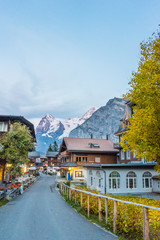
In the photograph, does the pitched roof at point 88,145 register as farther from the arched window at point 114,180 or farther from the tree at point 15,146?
the tree at point 15,146

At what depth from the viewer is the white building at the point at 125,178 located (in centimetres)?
2695

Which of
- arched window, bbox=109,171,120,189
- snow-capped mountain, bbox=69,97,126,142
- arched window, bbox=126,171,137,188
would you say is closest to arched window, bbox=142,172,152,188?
arched window, bbox=126,171,137,188

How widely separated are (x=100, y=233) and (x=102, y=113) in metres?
172

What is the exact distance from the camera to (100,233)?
7988 millimetres

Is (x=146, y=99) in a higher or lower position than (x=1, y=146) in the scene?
higher

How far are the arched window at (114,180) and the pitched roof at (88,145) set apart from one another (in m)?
20.9

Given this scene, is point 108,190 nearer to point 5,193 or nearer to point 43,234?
point 5,193

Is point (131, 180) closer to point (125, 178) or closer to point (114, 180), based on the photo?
point (125, 178)

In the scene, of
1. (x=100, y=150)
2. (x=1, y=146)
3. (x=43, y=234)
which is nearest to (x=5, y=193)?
(x=1, y=146)

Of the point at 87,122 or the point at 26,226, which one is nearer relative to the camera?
the point at 26,226

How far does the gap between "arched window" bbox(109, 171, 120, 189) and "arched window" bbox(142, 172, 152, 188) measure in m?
3.99

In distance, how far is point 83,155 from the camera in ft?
161

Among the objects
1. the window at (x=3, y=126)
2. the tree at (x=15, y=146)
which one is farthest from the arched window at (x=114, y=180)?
the window at (x=3, y=126)

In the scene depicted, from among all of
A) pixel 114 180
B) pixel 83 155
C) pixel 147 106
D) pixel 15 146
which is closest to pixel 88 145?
pixel 83 155
